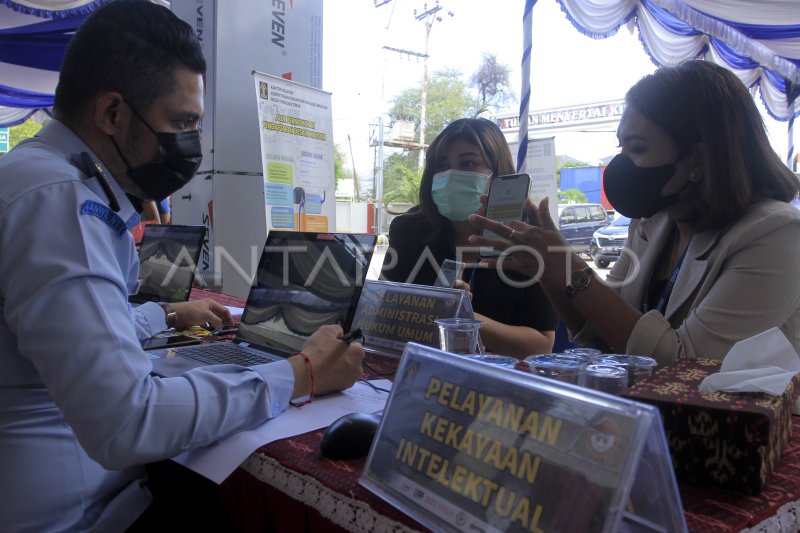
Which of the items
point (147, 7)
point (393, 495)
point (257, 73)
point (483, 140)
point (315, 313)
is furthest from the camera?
point (257, 73)

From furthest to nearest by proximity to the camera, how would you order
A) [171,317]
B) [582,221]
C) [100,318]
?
[582,221]
[171,317]
[100,318]

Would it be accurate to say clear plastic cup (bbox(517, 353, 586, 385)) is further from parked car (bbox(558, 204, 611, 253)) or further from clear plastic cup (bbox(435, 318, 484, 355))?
parked car (bbox(558, 204, 611, 253))

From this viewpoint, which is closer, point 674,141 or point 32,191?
point 32,191

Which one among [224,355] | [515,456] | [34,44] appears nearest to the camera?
[515,456]

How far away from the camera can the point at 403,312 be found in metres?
1.38

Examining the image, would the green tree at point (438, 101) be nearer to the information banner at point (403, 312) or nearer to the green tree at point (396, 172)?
the green tree at point (396, 172)

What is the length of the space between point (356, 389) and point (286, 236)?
23.1 inches

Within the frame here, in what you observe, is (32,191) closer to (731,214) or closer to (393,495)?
(393,495)

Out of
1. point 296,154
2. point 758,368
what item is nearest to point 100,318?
point 758,368

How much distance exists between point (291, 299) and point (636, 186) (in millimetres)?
1011

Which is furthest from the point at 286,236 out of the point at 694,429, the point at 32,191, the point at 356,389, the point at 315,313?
the point at 694,429

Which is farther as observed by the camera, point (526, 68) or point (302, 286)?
point (526, 68)

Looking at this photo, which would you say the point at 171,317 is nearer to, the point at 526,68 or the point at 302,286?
the point at 302,286

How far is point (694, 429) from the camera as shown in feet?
2.19
